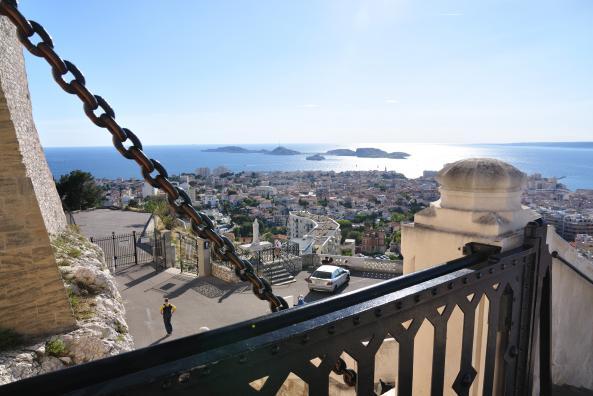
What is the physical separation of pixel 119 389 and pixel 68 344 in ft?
28.2

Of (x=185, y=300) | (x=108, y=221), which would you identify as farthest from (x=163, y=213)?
(x=185, y=300)

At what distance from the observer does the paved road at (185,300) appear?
1123cm

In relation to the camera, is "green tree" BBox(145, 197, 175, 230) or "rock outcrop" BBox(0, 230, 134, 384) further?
"green tree" BBox(145, 197, 175, 230)

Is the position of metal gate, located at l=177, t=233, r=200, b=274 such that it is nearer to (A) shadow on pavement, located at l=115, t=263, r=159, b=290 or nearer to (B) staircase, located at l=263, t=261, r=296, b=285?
(A) shadow on pavement, located at l=115, t=263, r=159, b=290

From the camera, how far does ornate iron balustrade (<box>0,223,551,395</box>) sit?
34.8 inches

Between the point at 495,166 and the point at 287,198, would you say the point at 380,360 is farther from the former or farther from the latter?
the point at 287,198

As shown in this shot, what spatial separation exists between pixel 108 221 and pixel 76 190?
299 inches

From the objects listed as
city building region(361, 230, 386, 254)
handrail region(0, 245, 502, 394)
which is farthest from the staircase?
city building region(361, 230, 386, 254)

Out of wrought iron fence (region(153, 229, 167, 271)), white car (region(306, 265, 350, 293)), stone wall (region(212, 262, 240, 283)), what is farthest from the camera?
wrought iron fence (region(153, 229, 167, 271))

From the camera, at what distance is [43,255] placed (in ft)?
27.5

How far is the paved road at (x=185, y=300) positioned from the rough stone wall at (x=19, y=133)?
3493 millimetres

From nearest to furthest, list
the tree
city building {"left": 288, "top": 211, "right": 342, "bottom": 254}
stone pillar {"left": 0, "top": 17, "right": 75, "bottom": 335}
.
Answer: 1. stone pillar {"left": 0, "top": 17, "right": 75, "bottom": 335}
2. city building {"left": 288, "top": 211, "right": 342, "bottom": 254}
3. the tree

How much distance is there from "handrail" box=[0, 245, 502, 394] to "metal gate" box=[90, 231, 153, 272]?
17.2 meters

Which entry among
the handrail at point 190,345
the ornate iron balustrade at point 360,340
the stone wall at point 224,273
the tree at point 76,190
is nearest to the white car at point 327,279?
the stone wall at point 224,273
